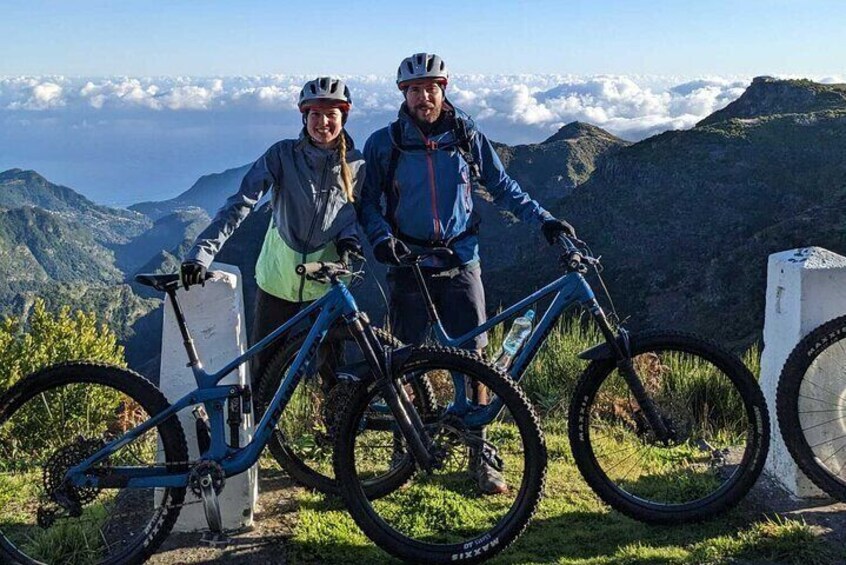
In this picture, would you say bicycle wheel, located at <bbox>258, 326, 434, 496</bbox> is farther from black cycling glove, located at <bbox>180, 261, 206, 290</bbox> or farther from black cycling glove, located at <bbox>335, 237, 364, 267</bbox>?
black cycling glove, located at <bbox>180, 261, 206, 290</bbox>

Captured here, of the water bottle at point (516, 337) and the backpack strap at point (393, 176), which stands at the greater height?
the backpack strap at point (393, 176)

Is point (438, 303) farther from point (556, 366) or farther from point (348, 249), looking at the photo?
point (556, 366)

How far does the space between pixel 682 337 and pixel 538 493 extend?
1109 millimetres

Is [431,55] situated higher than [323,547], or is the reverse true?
[431,55]

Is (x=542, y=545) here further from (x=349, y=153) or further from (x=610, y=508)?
(x=349, y=153)

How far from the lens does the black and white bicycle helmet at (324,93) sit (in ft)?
13.6

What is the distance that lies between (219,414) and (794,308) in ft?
10.5

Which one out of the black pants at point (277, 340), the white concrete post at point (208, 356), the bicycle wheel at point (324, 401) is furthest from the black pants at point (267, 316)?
the white concrete post at point (208, 356)

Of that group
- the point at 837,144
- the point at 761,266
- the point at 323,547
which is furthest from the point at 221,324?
the point at 837,144

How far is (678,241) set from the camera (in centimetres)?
7644

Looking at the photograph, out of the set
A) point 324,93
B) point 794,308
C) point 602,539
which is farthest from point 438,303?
point 794,308

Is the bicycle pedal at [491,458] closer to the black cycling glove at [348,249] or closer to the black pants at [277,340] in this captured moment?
the black pants at [277,340]

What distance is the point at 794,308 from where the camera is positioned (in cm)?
418

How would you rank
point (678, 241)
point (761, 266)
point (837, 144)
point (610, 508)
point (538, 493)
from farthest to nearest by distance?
point (837, 144)
point (678, 241)
point (761, 266)
point (610, 508)
point (538, 493)
